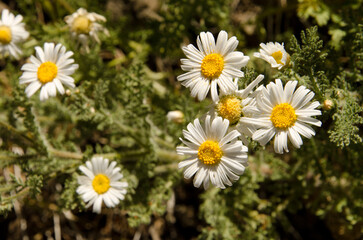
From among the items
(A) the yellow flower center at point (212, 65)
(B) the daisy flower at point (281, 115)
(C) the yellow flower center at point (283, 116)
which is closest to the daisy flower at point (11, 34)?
(A) the yellow flower center at point (212, 65)

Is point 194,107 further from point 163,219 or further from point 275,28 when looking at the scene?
point 275,28

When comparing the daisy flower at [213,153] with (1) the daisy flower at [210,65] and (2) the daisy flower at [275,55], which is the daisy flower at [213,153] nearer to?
(1) the daisy flower at [210,65]

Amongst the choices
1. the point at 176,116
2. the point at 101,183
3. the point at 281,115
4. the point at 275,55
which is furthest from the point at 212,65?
the point at 101,183

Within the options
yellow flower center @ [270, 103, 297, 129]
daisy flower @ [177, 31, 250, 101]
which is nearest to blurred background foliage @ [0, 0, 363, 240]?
daisy flower @ [177, 31, 250, 101]

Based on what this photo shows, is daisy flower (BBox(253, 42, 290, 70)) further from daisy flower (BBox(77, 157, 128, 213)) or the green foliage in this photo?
daisy flower (BBox(77, 157, 128, 213))

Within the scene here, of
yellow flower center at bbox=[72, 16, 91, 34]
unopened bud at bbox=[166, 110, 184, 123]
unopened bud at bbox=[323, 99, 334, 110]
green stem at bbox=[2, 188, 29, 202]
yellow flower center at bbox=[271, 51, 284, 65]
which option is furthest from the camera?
yellow flower center at bbox=[72, 16, 91, 34]

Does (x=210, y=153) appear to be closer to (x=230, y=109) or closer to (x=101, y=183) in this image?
(x=230, y=109)

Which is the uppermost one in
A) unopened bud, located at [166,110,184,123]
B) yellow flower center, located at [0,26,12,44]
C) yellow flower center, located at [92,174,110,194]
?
yellow flower center, located at [0,26,12,44]
